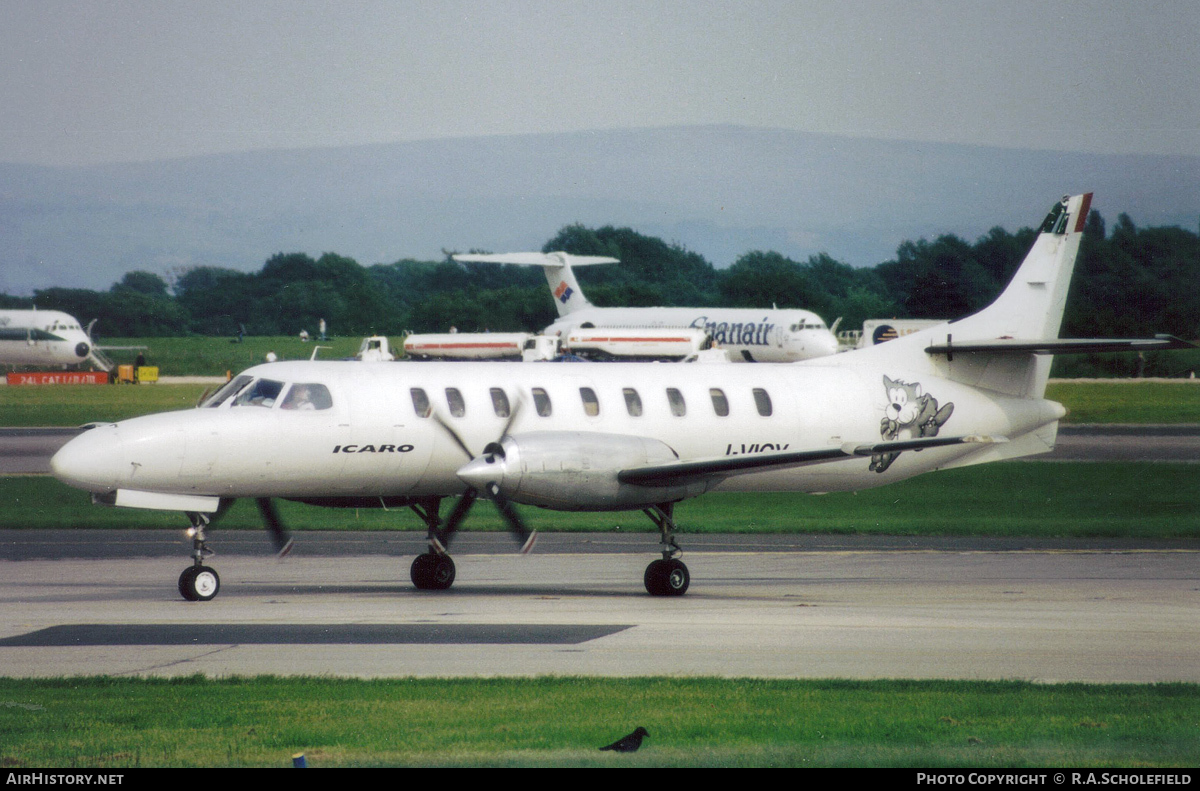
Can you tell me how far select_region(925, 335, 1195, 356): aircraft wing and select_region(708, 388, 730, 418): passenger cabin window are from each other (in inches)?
162

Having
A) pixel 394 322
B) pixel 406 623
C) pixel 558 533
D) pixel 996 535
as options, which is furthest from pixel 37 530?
pixel 394 322

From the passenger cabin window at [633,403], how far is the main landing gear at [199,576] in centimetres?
659

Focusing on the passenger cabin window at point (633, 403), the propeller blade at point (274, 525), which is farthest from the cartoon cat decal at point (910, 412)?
the propeller blade at point (274, 525)

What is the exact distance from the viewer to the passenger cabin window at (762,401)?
21.7 meters

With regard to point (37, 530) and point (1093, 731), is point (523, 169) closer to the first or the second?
point (37, 530)

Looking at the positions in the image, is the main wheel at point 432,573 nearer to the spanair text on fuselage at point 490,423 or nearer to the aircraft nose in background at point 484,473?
the spanair text on fuselage at point 490,423

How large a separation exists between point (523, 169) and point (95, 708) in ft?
181

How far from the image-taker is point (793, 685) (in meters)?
12.6

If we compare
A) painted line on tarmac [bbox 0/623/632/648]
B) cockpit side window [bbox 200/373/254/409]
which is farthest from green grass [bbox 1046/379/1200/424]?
painted line on tarmac [bbox 0/623/632/648]

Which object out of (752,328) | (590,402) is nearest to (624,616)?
(590,402)

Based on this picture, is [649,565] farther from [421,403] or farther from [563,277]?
Result: [563,277]

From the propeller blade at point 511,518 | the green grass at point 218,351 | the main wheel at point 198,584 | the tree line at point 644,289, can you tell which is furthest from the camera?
the green grass at point 218,351

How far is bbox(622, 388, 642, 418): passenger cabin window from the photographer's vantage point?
20.9m

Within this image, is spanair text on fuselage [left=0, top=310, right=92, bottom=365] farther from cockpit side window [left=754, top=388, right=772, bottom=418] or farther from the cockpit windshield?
cockpit side window [left=754, top=388, right=772, bottom=418]
